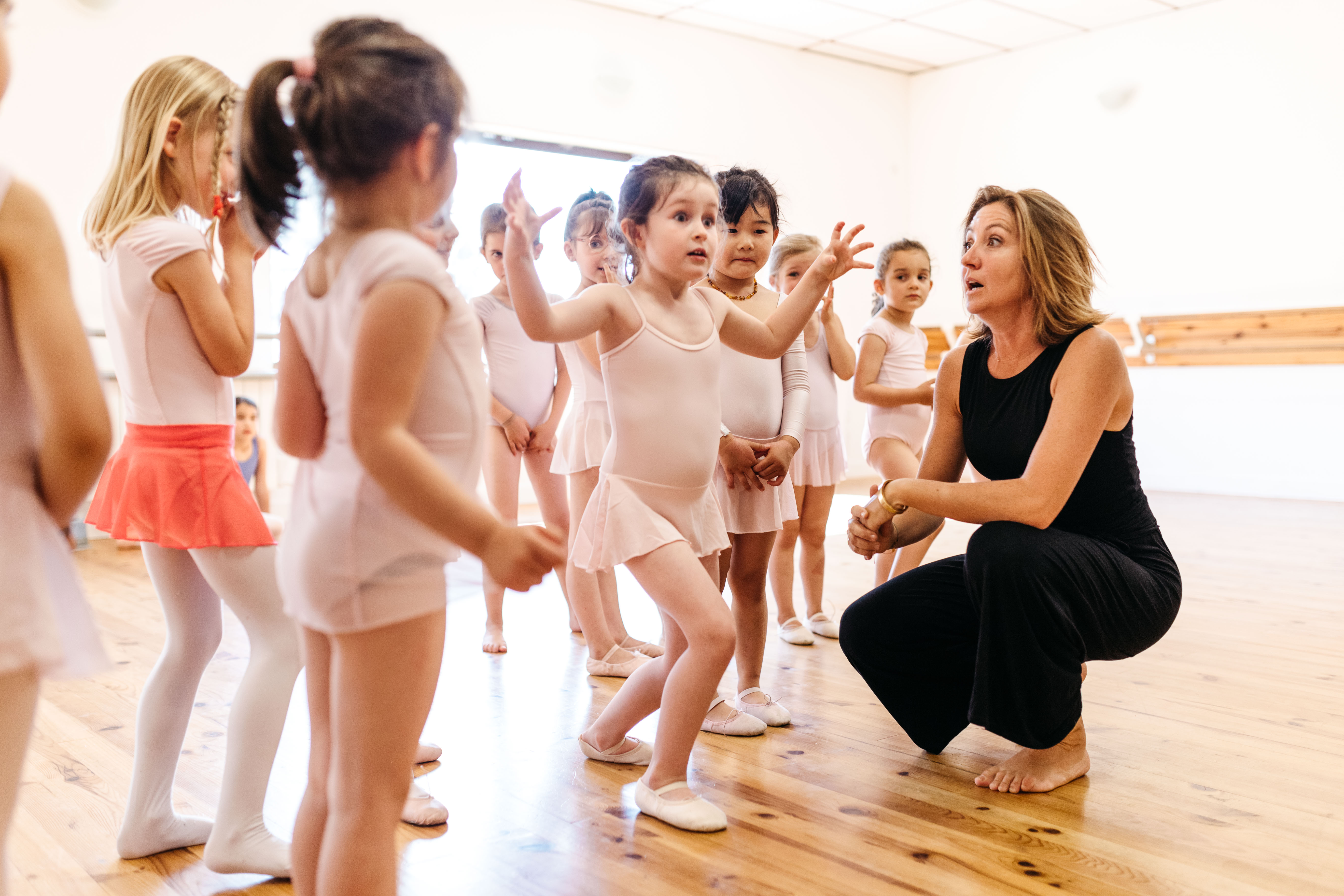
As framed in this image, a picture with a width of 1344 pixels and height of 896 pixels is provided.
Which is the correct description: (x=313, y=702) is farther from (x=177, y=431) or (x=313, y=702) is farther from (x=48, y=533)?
(x=177, y=431)

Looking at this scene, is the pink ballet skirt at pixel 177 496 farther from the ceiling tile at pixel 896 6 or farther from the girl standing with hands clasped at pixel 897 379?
the ceiling tile at pixel 896 6

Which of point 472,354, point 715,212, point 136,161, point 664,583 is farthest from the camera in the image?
point 715,212

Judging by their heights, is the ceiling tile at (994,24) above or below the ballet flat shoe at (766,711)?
above

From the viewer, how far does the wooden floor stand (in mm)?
1534

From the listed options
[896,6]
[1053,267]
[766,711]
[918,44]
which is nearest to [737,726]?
[766,711]

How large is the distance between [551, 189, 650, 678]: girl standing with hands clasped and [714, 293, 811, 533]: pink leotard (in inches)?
13.5

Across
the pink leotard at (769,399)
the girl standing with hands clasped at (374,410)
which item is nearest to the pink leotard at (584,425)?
the pink leotard at (769,399)

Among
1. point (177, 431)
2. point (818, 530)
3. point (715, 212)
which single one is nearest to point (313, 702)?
point (177, 431)

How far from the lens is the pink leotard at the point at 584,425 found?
2.73m

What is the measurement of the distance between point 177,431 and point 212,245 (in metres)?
0.28

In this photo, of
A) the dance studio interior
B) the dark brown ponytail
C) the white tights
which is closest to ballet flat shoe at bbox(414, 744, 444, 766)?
the dance studio interior

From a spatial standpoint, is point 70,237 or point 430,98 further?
point 70,237

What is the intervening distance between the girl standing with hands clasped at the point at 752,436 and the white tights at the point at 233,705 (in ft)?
3.08

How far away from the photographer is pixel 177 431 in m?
1.51
